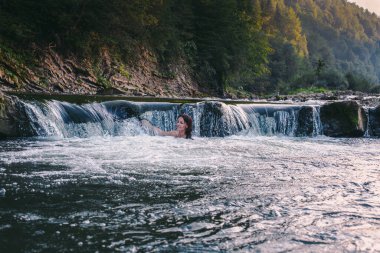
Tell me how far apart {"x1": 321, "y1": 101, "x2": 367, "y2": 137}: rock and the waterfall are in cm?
34

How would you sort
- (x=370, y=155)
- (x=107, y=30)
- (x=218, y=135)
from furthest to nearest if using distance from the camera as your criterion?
(x=107, y=30)
(x=218, y=135)
(x=370, y=155)

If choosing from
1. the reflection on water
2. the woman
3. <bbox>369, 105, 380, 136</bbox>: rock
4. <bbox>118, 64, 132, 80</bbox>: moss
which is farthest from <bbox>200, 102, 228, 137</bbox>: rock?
<bbox>118, 64, 132, 80</bbox>: moss

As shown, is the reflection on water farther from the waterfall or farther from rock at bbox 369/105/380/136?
rock at bbox 369/105/380/136

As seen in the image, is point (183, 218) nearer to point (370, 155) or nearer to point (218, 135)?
point (370, 155)

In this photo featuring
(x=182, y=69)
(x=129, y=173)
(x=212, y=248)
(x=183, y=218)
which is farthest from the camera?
(x=182, y=69)

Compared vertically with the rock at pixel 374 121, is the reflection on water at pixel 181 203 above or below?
below

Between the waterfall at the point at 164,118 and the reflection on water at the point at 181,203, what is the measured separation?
10.9ft

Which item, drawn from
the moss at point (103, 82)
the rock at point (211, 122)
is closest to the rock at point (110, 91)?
the moss at point (103, 82)

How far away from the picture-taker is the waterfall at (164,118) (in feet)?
39.1

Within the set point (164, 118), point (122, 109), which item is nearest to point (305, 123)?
point (164, 118)

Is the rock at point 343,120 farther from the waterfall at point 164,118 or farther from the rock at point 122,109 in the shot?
the rock at point 122,109

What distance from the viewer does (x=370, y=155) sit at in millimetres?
Result: 10453

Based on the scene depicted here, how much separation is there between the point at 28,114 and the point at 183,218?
28.0 ft

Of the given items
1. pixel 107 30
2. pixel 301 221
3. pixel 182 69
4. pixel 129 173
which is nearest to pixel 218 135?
pixel 129 173
